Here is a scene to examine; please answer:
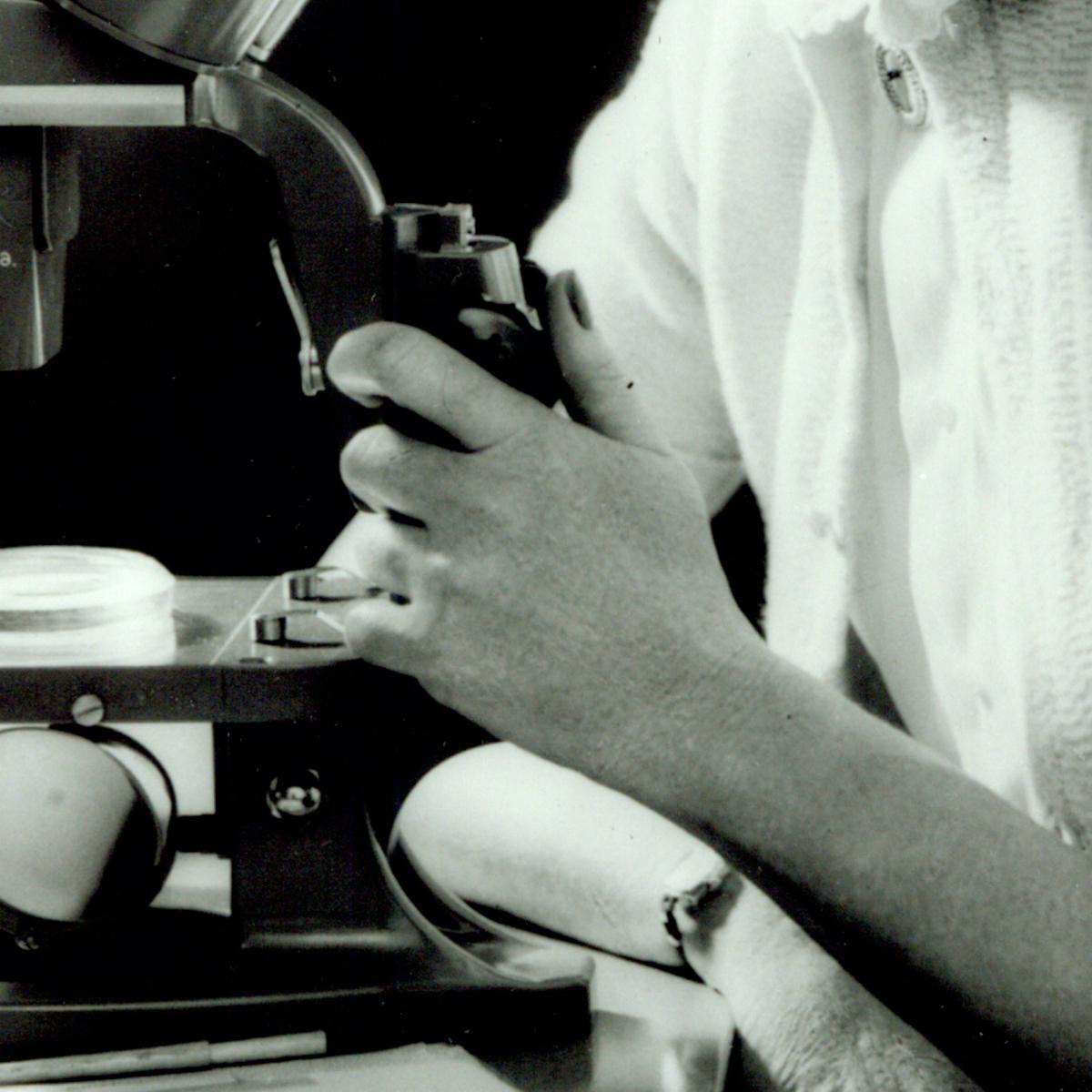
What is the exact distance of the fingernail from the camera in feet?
2.66

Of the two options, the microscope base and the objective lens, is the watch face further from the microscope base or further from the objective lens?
the microscope base

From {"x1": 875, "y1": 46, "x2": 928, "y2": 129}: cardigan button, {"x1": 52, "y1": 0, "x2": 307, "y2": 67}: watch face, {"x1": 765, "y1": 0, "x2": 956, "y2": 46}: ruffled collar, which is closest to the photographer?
{"x1": 52, "y1": 0, "x2": 307, "y2": 67}: watch face

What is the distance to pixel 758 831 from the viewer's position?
2.54ft

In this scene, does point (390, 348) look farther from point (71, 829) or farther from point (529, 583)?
point (71, 829)

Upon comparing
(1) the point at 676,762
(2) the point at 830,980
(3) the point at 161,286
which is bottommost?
(2) the point at 830,980

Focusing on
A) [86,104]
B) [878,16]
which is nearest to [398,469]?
[86,104]

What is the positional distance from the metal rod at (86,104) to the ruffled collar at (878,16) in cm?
40

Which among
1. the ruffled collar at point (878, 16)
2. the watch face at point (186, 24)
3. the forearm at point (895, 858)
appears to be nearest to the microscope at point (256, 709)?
the watch face at point (186, 24)

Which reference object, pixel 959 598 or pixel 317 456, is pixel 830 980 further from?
pixel 317 456

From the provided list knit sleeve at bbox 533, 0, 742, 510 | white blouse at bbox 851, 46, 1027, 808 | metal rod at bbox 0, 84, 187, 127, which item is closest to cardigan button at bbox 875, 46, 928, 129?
white blouse at bbox 851, 46, 1027, 808

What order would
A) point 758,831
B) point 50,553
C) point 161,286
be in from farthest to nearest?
point 161,286, point 50,553, point 758,831

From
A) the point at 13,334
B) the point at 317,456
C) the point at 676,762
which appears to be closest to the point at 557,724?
the point at 676,762

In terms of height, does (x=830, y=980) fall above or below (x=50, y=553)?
below

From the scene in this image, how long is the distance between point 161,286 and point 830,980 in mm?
908
